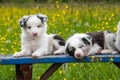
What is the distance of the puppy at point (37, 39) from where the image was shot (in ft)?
20.2

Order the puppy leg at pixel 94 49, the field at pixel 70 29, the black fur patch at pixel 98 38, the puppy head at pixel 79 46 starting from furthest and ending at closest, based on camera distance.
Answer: the field at pixel 70 29 < the black fur patch at pixel 98 38 < the puppy leg at pixel 94 49 < the puppy head at pixel 79 46

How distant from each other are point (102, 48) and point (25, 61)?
1137 millimetres

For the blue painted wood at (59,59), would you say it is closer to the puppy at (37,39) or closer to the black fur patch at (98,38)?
the puppy at (37,39)

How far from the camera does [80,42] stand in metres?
6.07

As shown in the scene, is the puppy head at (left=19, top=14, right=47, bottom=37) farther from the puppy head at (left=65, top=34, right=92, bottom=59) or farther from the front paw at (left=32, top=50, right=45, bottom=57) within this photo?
the puppy head at (left=65, top=34, right=92, bottom=59)

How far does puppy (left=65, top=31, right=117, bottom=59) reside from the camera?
19.7 feet

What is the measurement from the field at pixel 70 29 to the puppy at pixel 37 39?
1.59 ft

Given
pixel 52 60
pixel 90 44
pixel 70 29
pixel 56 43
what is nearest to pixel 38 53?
pixel 52 60

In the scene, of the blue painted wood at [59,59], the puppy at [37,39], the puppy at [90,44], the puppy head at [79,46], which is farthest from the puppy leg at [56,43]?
the blue painted wood at [59,59]

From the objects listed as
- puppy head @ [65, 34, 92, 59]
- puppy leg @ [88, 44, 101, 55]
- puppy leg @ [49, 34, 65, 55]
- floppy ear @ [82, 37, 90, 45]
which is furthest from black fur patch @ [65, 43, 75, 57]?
puppy leg @ [49, 34, 65, 55]

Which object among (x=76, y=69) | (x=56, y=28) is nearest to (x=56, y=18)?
(x=56, y=28)

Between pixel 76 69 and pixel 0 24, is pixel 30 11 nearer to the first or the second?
pixel 0 24

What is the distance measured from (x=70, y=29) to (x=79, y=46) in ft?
12.4

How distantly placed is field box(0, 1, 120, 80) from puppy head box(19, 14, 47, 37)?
2.89 ft
